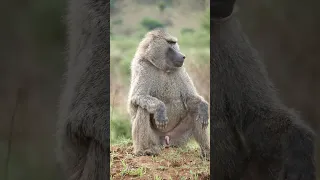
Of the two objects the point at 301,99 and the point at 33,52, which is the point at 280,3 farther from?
the point at 33,52

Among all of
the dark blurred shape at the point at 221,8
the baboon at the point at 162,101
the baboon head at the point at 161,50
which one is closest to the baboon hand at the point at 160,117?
the baboon at the point at 162,101

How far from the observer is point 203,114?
2.81m

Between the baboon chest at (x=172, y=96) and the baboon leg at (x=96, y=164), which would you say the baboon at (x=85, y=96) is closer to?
the baboon leg at (x=96, y=164)

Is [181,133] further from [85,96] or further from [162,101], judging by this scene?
[85,96]

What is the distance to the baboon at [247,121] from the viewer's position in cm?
287

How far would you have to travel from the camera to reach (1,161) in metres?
2.80

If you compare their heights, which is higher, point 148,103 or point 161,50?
point 161,50

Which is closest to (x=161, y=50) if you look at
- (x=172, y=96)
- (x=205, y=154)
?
(x=172, y=96)

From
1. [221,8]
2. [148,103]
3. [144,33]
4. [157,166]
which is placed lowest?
[157,166]

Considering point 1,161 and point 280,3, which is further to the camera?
point 280,3

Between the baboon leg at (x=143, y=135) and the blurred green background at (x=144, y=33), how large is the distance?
0.04 metres

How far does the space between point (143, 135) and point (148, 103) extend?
0.59ft

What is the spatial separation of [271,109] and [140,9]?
0.97 metres

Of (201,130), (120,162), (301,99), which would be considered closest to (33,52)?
(120,162)
